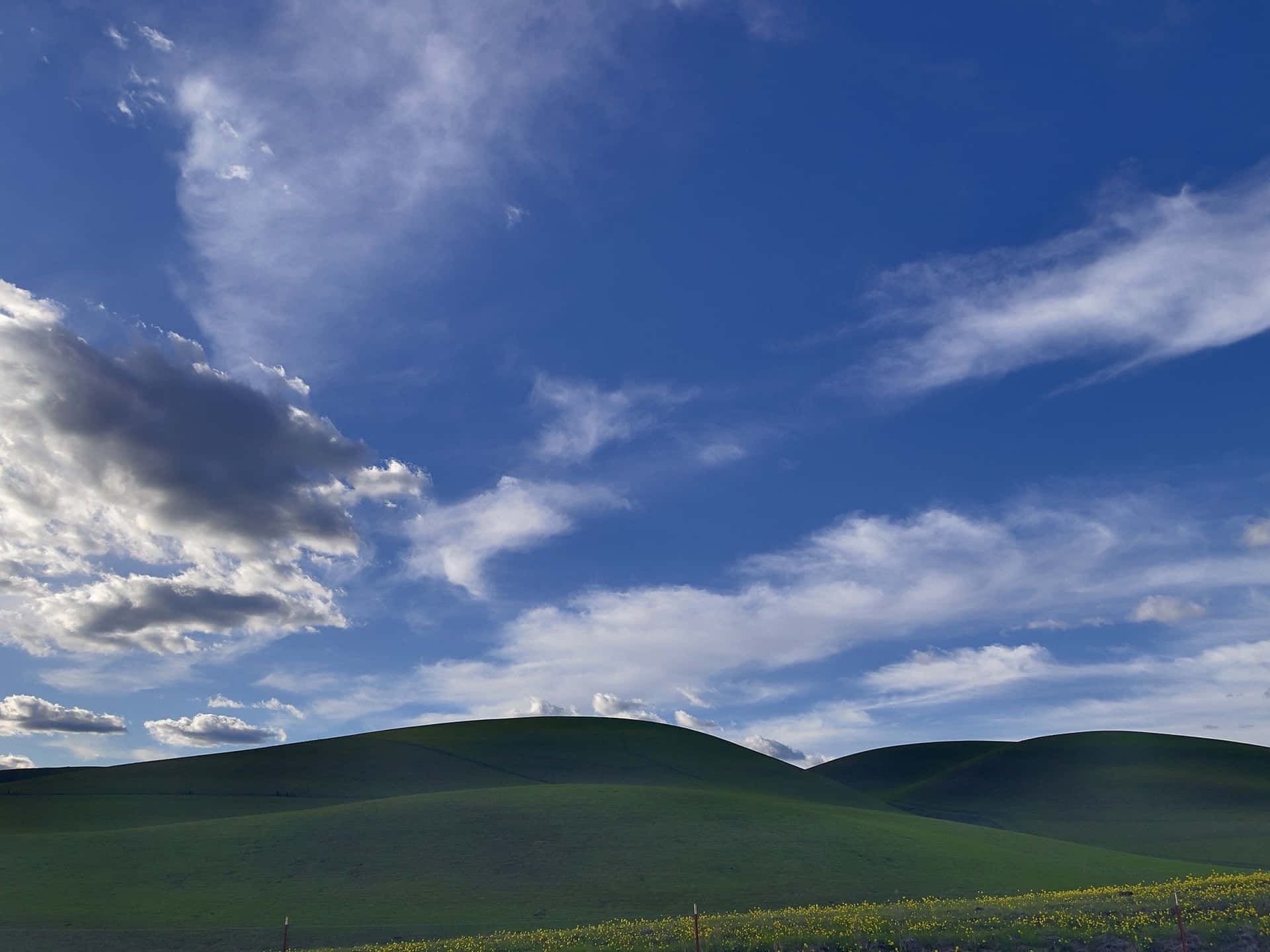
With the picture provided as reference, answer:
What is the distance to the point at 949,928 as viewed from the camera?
2244 centimetres

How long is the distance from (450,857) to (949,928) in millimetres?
29983

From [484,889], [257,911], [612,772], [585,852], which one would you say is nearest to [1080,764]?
[612,772]

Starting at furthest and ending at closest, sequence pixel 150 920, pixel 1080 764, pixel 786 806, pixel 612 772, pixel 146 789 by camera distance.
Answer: pixel 1080 764
pixel 612 772
pixel 146 789
pixel 786 806
pixel 150 920

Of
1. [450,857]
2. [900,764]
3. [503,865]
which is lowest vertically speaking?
[503,865]

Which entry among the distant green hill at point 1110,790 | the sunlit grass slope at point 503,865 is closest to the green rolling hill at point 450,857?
the sunlit grass slope at point 503,865

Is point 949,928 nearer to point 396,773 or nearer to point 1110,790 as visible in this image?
point 396,773

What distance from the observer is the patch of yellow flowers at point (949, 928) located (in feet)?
69.2

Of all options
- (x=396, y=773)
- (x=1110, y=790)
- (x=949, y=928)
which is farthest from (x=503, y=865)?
(x=1110, y=790)

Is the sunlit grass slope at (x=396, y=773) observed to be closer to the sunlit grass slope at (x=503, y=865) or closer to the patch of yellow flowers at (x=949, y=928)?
the sunlit grass slope at (x=503, y=865)

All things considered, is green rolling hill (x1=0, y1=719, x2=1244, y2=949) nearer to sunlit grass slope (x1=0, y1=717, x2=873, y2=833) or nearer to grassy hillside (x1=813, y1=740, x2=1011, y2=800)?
sunlit grass slope (x1=0, y1=717, x2=873, y2=833)

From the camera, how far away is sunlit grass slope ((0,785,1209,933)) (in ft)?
119

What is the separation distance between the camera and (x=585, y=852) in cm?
4594

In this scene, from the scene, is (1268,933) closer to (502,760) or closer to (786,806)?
(786,806)

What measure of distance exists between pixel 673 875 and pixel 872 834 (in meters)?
17.6
